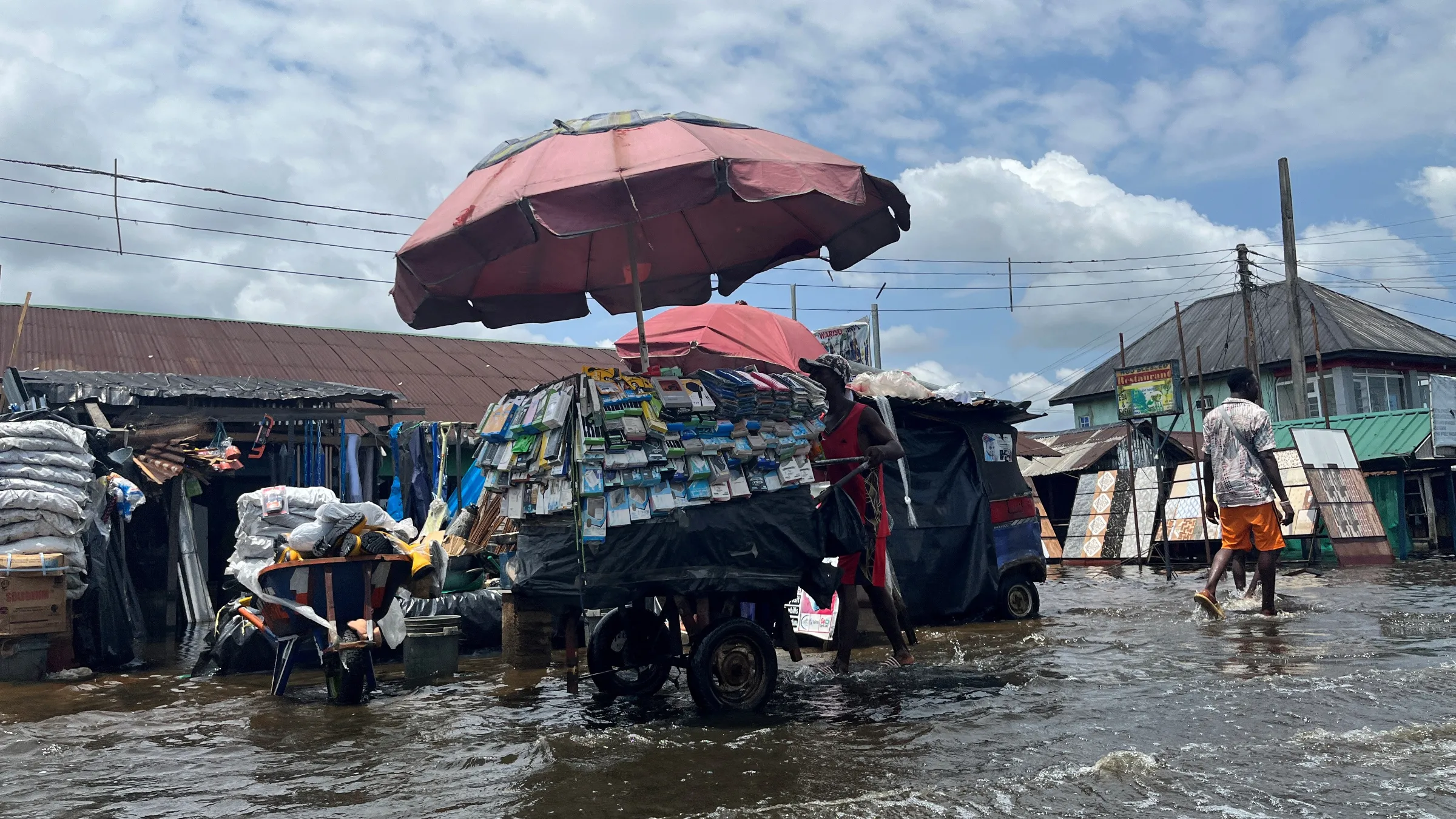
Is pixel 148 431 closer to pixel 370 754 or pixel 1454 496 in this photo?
pixel 370 754

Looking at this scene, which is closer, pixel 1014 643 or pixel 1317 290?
pixel 1014 643

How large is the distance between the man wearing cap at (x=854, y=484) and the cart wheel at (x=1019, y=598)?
3.34 metres

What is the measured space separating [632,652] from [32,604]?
16.2 feet

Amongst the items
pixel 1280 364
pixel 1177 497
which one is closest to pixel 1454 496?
pixel 1177 497

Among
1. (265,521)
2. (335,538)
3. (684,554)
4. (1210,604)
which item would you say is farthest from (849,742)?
(265,521)

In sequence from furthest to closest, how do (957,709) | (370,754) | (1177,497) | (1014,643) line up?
(1177,497) < (1014,643) < (957,709) < (370,754)

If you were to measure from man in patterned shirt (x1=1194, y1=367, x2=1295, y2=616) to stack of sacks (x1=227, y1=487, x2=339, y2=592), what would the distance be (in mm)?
7486

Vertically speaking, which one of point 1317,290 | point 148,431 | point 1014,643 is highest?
point 1317,290

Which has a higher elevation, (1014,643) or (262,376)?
(262,376)

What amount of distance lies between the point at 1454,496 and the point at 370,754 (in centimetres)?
2379

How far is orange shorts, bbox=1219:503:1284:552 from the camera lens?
836cm

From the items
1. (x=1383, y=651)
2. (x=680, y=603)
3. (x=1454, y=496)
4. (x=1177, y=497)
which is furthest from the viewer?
(x=1454, y=496)

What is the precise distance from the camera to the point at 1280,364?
35.8 meters

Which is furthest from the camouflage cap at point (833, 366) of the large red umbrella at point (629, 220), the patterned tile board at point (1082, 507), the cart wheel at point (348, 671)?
the patterned tile board at point (1082, 507)
